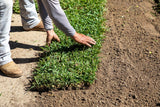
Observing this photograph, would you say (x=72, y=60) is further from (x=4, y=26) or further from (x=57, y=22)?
(x=4, y=26)

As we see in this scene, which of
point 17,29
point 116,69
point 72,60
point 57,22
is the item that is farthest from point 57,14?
point 17,29

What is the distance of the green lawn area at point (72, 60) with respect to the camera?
3.12 meters

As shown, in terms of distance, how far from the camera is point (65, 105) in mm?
2953

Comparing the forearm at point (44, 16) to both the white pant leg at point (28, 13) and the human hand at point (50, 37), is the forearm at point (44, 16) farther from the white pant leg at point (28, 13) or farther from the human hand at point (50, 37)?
the white pant leg at point (28, 13)

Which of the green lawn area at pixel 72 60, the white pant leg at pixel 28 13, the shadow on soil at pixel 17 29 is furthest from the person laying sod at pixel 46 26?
the shadow on soil at pixel 17 29

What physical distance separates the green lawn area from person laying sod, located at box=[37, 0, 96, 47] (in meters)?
0.16

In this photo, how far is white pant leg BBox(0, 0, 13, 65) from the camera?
273cm

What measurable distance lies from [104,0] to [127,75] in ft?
5.85

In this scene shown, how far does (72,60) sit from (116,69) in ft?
2.11

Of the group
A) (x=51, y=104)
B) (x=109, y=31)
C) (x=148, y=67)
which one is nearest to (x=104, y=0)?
(x=109, y=31)

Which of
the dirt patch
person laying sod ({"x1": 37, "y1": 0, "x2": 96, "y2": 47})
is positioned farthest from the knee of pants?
the dirt patch

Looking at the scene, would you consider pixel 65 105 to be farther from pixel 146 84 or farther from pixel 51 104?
pixel 146 84

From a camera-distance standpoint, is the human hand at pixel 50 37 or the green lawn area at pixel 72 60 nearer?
the green lawn area at pixel 72 60

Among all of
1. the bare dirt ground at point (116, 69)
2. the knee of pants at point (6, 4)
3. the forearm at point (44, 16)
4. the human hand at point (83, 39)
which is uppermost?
the knee of pants at point (6, 4)
